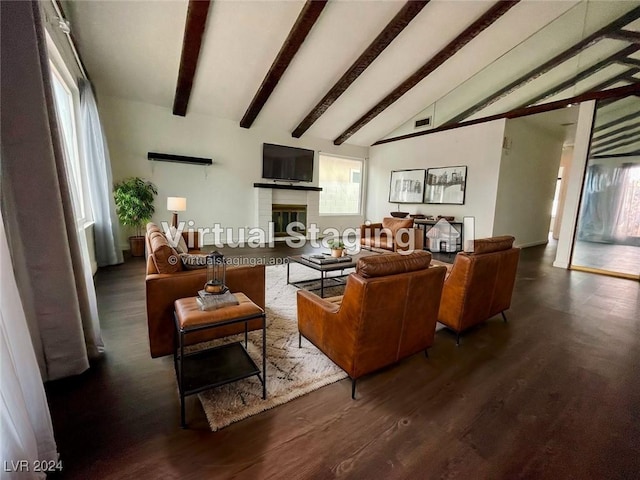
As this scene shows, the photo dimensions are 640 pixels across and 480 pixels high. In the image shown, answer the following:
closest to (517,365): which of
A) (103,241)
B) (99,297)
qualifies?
(99,297)

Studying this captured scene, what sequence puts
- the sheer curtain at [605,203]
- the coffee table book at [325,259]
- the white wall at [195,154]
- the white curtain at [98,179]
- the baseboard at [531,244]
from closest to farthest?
the coffee table book at [325,259] → the white curtain at [98,179] → the sheer curtain at [605,203] → the white wall at [195,154] → the baseboard at [531,244]

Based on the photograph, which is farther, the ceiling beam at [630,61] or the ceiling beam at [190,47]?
the ceiling beam at [630,61]

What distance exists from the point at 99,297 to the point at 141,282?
57cm

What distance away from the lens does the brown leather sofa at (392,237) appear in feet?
16.2

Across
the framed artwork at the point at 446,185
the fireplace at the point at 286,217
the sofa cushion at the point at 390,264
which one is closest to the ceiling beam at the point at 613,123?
the framed artwork at the point at 446,185

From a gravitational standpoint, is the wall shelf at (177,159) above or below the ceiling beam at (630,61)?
below

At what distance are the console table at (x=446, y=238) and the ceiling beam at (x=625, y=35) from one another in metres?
3.80

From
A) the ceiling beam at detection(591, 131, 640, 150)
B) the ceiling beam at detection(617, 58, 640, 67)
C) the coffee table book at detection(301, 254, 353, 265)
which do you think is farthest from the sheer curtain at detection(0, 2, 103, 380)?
the ceiling beam at detection(591, 131, 640, 150)

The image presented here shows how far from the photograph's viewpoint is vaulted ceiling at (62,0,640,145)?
3.75 metres

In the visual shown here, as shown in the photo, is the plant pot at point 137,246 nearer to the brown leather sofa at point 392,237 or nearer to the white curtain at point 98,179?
the white curtain at point 98,179

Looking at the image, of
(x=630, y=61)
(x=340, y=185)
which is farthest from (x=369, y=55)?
(x=340, y=185)

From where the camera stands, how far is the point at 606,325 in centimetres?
277

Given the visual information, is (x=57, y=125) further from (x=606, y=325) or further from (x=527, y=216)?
(x=527, y=216)

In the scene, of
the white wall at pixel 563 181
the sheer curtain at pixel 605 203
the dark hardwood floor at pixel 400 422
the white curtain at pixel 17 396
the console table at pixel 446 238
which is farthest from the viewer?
the white wall at pixel 563 181
